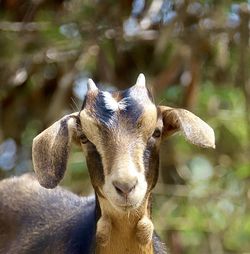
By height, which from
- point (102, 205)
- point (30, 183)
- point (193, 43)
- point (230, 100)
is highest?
point (102, 205)

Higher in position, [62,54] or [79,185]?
[62,54]

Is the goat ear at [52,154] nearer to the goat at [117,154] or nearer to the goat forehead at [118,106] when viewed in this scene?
the goat at [117,154]

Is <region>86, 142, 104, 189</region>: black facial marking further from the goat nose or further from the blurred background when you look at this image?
the blurred background

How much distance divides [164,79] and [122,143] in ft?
12.3

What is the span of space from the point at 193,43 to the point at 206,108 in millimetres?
Answer: 893

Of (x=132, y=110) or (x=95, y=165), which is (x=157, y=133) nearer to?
(x=132, y=110)

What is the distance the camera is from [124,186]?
4.62m

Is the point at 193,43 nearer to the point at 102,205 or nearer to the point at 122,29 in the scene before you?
the point at 122,29

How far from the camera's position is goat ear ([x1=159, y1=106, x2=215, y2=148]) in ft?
16.2

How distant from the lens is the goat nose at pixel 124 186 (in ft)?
15.2

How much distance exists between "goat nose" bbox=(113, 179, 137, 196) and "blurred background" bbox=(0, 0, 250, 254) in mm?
2958

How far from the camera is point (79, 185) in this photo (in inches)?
356

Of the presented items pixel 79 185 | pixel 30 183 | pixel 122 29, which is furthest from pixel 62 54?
pixel 30 183

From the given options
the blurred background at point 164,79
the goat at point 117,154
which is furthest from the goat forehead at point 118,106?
the blurred background at point 164,79
